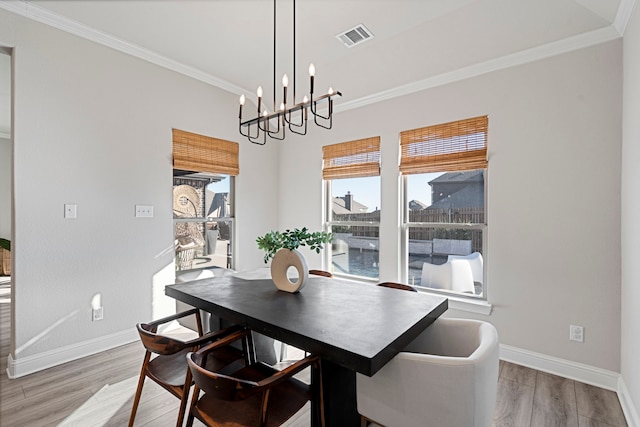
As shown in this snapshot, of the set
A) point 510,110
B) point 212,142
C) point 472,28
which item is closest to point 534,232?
point 510,110

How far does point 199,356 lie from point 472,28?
9.96 feet

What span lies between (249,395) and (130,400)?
1576 millimetres

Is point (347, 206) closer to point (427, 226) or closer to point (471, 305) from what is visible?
point (427, 226)

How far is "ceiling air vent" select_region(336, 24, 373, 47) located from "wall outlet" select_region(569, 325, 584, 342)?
2956 millimetres

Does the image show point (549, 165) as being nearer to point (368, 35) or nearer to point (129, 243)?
point (368, 35)

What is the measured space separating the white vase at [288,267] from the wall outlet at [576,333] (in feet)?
7.00

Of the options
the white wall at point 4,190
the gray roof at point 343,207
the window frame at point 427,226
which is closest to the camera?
the window frame at point 427,226

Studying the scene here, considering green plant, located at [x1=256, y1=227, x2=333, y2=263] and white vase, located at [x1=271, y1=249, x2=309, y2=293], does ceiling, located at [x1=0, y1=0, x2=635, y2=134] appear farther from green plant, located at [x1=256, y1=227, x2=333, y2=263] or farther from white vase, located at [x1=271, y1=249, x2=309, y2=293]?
white vase, located at [x1=271, y1=249, x2=309, y2=293]

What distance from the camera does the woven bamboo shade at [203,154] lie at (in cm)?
338

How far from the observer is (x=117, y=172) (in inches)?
116

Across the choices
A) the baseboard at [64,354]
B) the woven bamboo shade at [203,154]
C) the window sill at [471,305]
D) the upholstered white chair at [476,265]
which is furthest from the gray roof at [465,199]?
the baseboard at [64,354]

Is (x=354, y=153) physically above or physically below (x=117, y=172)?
above

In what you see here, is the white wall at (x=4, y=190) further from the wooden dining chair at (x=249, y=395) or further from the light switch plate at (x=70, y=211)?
the wooden dining chair at (x=249, y=395)

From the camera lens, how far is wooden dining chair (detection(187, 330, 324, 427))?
113cm
